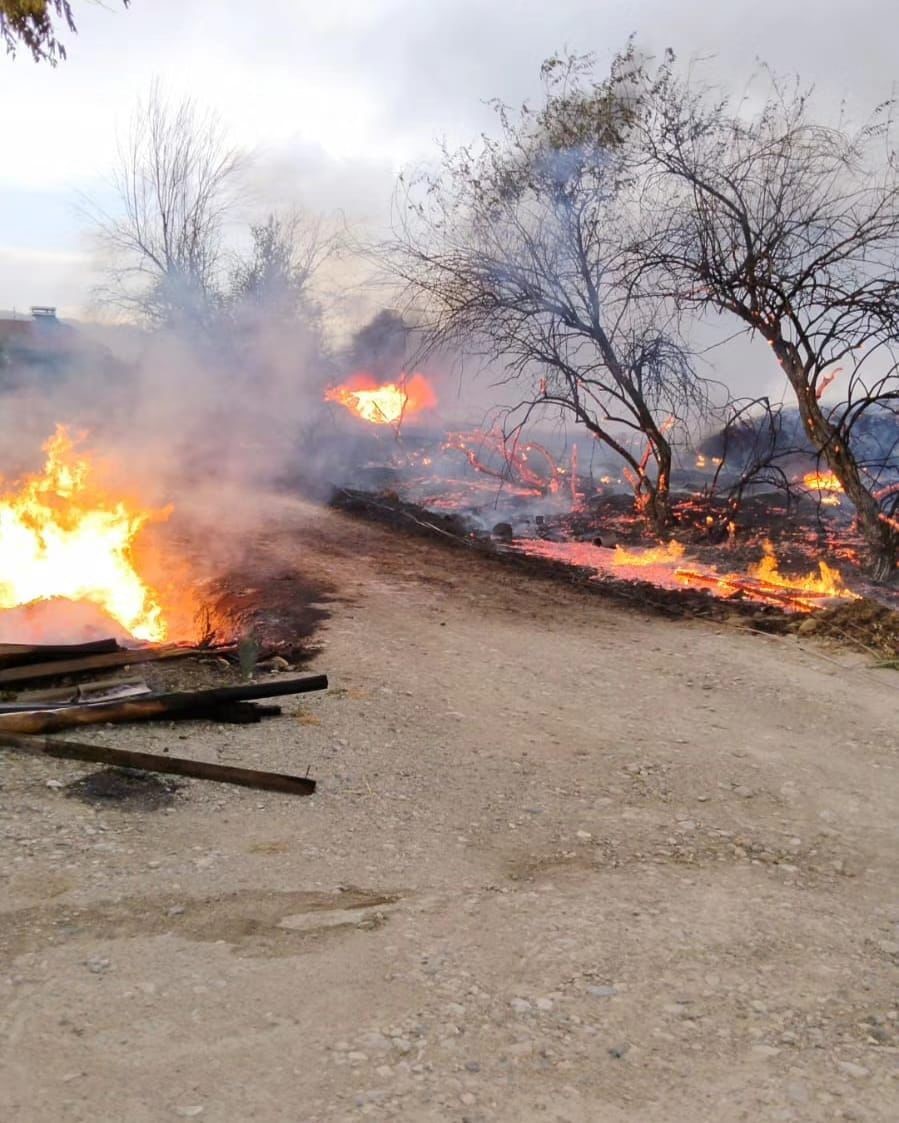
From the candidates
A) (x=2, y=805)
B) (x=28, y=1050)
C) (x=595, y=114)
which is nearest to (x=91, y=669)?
(x=2, y=805)

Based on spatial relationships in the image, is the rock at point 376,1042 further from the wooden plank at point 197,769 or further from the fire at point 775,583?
the fire at point 775,583

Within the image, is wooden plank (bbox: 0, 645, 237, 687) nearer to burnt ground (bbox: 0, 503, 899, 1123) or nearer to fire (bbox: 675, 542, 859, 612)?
burnt ground (bbox: 0, 503, 899, 1123)

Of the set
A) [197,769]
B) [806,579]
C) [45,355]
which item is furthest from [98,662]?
[45,355]

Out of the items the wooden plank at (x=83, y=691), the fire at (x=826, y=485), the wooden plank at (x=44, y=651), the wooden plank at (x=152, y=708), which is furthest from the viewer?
the fire at (x=826, y=485)

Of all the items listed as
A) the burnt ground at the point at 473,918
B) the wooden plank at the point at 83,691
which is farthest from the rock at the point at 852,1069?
the wooden plank at the point at 83,691

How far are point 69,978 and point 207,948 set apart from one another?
1.34 ft

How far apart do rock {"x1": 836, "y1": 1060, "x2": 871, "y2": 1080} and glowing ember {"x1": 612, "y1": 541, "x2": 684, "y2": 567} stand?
773 cm

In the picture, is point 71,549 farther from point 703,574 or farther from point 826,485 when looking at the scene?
point 826,485

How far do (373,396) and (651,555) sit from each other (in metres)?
7.97

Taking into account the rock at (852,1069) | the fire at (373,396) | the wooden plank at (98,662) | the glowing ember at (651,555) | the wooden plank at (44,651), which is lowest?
the rock at (852,1069)

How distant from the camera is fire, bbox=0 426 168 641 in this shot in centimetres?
726

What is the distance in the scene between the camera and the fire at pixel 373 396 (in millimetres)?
16406

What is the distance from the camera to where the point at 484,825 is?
3.95 m

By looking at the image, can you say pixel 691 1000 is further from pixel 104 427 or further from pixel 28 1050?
pixel 104 427
